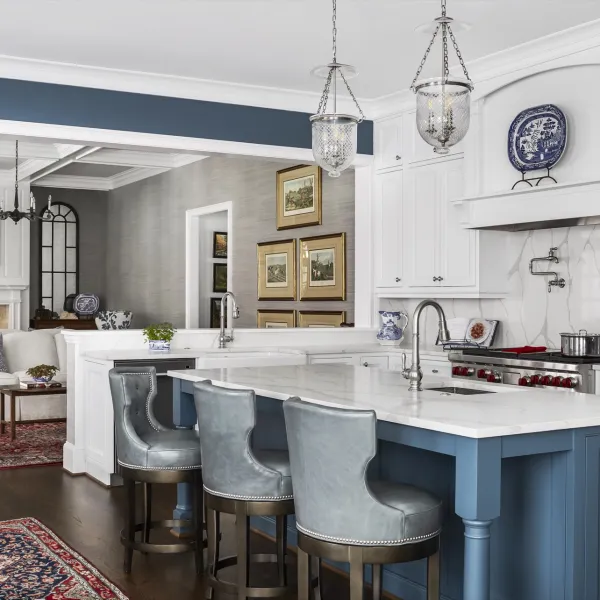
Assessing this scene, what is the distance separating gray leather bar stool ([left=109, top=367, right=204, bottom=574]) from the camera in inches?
146

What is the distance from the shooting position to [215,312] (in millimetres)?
9281

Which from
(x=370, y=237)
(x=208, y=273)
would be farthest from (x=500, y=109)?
(x=208, y=273)

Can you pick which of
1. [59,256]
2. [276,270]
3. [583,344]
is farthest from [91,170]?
[583,344]

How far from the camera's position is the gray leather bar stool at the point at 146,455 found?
3.71m

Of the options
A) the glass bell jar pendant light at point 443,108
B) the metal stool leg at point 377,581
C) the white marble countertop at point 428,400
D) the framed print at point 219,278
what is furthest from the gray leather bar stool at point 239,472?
the framed print at point 219,278

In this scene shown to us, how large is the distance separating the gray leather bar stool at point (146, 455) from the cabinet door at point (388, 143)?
10.2 feet

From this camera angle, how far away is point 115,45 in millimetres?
5074

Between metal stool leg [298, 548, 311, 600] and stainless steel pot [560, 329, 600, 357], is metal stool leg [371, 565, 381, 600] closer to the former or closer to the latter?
metal stool leg [298, 548, 311, 600]

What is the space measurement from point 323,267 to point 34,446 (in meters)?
2.81

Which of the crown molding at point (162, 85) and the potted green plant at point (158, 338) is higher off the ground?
the crown molding at point (162, 85)

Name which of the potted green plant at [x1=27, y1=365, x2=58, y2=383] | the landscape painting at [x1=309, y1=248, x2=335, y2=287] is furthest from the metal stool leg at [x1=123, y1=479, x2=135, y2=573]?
the potted green plant at [x1=27, y1=365, x2=58, y2=383]

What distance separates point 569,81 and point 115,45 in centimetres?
265

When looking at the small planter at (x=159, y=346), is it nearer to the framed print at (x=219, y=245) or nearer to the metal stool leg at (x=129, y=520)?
the metal stool leg at (x=129, y=520)

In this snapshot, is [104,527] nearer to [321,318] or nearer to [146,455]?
[146,455]
